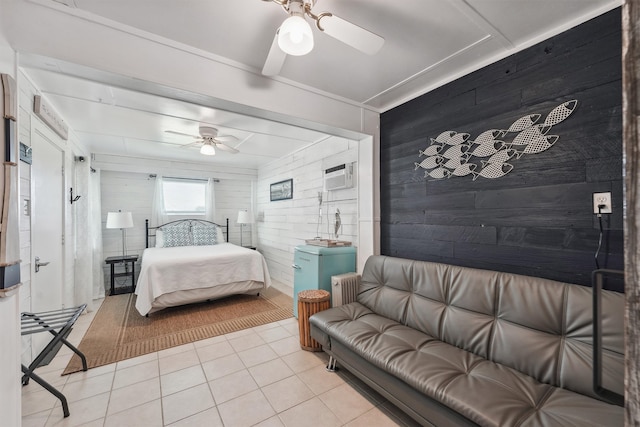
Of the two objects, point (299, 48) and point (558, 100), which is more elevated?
point (299, 48)

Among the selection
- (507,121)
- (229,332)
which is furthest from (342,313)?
(507,121)

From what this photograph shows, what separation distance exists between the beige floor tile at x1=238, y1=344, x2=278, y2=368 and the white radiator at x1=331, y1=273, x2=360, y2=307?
2.55ft

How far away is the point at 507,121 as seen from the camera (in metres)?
1.98

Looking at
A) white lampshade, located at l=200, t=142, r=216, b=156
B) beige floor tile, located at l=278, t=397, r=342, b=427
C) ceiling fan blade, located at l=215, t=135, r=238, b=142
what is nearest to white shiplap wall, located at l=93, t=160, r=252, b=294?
ceiling fan blade, located at l=215, t=135, r=238, b=142

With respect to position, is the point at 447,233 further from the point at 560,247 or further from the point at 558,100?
the point at 558,100

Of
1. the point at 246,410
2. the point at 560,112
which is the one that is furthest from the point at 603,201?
the point at 246,410

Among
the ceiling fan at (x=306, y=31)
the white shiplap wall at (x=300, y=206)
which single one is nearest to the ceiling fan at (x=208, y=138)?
the white shiplap wall at (x=300, y=206)

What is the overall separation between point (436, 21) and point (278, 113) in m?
1.36

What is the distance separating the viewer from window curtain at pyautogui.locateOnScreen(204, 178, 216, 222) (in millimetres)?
5707

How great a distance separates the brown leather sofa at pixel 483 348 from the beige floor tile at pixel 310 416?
0.32m

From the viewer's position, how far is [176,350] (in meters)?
2.59

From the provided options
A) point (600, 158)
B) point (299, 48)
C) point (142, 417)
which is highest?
point (299, 48)

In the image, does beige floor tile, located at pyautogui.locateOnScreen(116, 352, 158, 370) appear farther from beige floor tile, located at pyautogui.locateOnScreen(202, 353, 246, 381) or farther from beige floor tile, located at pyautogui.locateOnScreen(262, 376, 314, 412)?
beige floor tile, located at pyautogui.locateOnScreen(262, 376, 314, 412)

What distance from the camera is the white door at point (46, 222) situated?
2334mm
